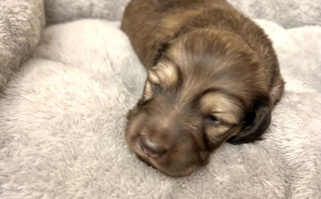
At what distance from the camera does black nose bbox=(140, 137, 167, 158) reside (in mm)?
1800

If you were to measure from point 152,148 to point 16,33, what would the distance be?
1.15 metres

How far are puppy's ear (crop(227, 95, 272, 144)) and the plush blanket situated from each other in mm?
124

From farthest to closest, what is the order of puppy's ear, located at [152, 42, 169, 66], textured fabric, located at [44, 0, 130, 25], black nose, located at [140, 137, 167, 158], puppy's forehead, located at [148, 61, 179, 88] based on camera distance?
textured fabric, located at [44, 0, 130, 25], puppy's ear, located at [152, 42, 169, 66], puppy's forehead, located at [148, 61, 179, 88], black nose, located at [140, 137, 167, 158]

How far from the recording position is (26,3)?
8.14 ft

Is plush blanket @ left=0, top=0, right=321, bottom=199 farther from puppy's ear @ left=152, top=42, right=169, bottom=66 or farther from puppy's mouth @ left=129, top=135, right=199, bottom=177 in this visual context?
puppy's ear @ left=152, top=42, right=169, bottom=66

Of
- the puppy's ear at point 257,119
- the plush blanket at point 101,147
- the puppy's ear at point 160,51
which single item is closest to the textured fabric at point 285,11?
the plush blanket at point 101,147

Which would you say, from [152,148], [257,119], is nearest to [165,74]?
[152,148]

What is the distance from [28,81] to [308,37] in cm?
209

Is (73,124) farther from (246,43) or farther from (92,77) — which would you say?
(246,43)

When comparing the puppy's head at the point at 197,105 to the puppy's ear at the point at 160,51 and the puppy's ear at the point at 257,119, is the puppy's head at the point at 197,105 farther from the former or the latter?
the puppy's ear at the point at 160,51

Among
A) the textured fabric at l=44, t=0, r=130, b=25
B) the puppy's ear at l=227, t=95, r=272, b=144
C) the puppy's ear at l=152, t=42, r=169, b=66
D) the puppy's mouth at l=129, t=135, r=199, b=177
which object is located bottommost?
the textured fabric at l=44, t=0, r=130, b=25

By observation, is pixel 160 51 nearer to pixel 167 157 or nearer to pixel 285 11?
pixel 167 157

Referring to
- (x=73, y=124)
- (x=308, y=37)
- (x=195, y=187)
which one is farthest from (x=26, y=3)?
(x=308, y=37)

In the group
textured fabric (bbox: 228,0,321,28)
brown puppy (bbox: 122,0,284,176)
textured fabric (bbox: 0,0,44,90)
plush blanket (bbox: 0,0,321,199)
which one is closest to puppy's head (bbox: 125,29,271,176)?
brown puppy (bbox: 122,0,284,176)
